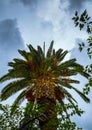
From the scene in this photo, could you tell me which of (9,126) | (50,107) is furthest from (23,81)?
(9,126)

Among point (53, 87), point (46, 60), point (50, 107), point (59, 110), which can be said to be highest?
point (46, 60)

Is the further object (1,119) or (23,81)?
(23,81)

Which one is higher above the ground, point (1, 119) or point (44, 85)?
point (44, 85)

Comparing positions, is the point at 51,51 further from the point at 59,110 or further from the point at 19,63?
the point at 59,110

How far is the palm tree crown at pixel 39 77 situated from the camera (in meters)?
37.8

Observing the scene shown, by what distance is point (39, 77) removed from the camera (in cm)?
3803

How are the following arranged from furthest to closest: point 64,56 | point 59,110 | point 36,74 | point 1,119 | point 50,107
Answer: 1. point 64,56
2. point 36,74
3. point 50,107
4. point 1,119
5. point 59,110

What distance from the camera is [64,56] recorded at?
4147 cm

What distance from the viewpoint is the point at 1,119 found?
29359 mm

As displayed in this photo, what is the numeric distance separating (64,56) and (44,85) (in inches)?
206

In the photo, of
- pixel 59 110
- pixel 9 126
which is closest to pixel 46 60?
pixel 9 126

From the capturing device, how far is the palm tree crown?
37781 mm

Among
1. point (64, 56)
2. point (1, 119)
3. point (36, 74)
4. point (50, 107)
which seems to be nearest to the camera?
point (1, 119)

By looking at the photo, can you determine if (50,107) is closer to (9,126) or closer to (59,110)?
(9,126)
